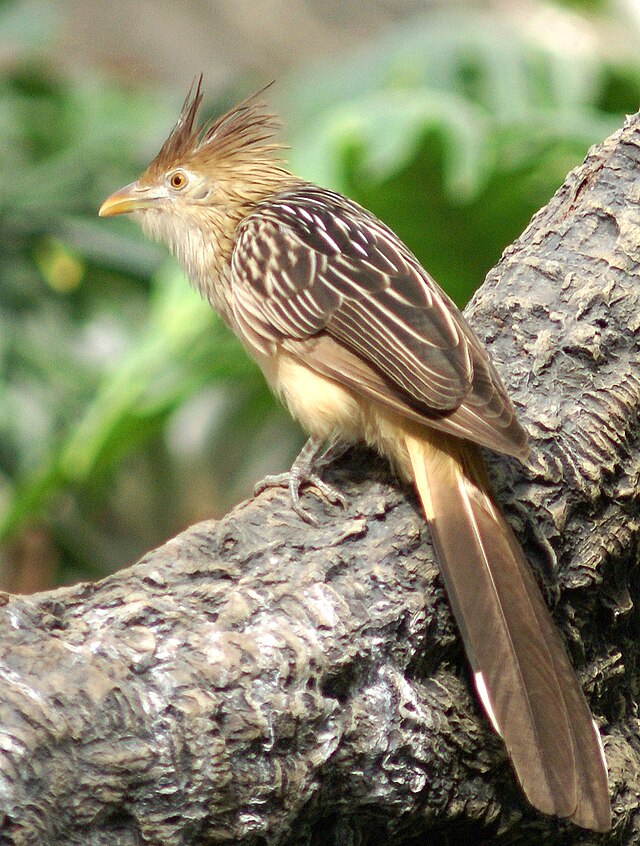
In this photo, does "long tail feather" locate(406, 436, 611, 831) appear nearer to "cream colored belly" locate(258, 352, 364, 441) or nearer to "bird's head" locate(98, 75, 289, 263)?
"cream colored belly" locate(258, 352, 364, 441)

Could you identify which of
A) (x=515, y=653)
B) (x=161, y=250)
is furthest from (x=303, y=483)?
(x=161, y=250)

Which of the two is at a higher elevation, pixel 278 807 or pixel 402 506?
pixel 402 506

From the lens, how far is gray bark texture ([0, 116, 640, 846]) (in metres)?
2.33

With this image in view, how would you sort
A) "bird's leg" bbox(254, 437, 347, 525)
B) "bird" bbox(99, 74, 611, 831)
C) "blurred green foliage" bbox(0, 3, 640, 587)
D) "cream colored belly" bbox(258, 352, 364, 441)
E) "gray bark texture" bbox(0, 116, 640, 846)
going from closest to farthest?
"gray bark texture" bbox(0, 116, 640, 846), "bird" bbox(99, 74, 611, 831), "bird's leg" bbox(254, 437, 347, 525), "cream colored belly" bbox(258, 352, 364, 441), "blurred green foliage" bbox(0, 3, 640, 587)

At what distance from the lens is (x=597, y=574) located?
3131 millimetres

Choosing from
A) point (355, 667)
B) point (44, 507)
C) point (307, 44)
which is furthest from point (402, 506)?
point (307, 44)

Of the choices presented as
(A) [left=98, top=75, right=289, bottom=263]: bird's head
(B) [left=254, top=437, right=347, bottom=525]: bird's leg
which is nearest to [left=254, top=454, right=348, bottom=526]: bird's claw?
(B) [left=254, top=437, right=347, bottom=525]: bird's leg

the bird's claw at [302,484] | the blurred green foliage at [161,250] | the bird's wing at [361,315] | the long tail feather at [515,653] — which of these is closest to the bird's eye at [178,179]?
the bird's wing at [361,315]

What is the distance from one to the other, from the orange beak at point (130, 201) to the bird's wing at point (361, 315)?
50 cm

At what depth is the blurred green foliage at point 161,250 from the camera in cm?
576

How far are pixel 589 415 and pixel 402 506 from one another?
60 cm

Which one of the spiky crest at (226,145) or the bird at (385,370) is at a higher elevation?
the spiky crest at (226,145)

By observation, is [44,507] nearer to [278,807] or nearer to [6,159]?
[6,159]

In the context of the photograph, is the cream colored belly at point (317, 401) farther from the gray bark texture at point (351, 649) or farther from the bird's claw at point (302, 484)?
the bird's claw at point (302, 484)
